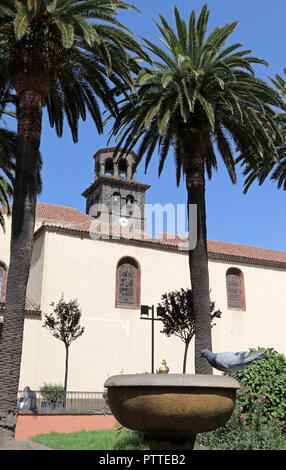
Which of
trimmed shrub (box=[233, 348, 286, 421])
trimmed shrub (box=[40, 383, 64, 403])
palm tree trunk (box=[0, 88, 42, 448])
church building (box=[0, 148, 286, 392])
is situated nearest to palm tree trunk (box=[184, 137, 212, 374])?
trimmed shrub (box=[233, 348, 286, 421])

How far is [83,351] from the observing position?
25.5 m

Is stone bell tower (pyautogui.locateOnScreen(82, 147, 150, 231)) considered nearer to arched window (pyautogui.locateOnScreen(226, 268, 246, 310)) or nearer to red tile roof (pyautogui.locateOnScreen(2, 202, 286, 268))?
red tile roof (pyautogui.locateOnScreen(2, 202, 286, 268))

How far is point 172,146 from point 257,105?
3421mm

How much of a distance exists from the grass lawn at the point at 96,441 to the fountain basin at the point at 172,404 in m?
5.76

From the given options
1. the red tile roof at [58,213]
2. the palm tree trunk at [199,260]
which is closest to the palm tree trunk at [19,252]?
the palm tree trunk at [199,260]

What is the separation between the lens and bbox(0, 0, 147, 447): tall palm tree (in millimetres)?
11805

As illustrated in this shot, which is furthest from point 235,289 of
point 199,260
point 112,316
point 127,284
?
point 199,260

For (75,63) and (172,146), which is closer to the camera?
(75,63)

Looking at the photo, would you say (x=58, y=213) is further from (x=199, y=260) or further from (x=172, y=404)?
(x=172, y=404)

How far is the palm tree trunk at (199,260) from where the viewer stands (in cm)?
1412

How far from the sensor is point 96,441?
43.2ft
